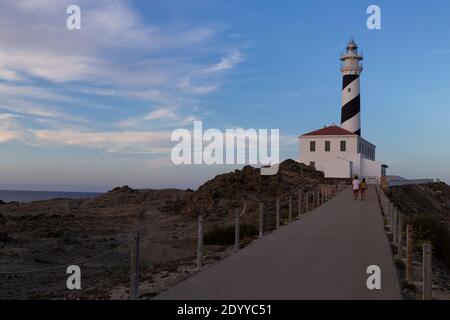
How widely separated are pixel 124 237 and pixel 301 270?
13974mm

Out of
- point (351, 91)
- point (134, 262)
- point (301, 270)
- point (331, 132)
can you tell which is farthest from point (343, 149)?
point (134, 262)

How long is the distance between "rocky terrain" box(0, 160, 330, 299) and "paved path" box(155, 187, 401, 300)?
2.91 feet

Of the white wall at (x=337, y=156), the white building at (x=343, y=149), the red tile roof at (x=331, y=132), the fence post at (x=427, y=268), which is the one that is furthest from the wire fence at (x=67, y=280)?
the red tile roof at (x=331, y=132)

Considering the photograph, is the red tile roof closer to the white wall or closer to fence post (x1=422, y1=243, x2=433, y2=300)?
the white wall

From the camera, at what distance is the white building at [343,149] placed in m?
51.1

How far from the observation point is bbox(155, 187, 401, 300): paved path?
26.7 feet

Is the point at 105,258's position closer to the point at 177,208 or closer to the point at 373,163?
the point at 177,208

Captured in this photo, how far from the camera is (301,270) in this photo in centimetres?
998

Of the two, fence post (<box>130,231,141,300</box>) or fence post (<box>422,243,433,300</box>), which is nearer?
fence post (<box>422,243,433,300</box>)

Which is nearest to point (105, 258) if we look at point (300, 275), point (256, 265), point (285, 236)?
point (285, 236)

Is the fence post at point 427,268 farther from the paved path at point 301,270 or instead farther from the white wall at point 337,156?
the white wall at point 337,156

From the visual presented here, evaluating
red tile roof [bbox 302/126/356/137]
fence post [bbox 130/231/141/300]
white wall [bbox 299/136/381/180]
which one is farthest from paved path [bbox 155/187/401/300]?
red tile roof [bbox 302/126/356/137]

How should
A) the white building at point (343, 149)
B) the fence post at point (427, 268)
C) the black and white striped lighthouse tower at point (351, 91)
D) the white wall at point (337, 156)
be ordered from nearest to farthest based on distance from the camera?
the fence post at point (427, 268) < the white building at point (343, 149) < the white wall at point (337, 156) < the black and white striped lighthouse tower at point (351, 91)

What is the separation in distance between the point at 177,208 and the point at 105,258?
20.4 m
